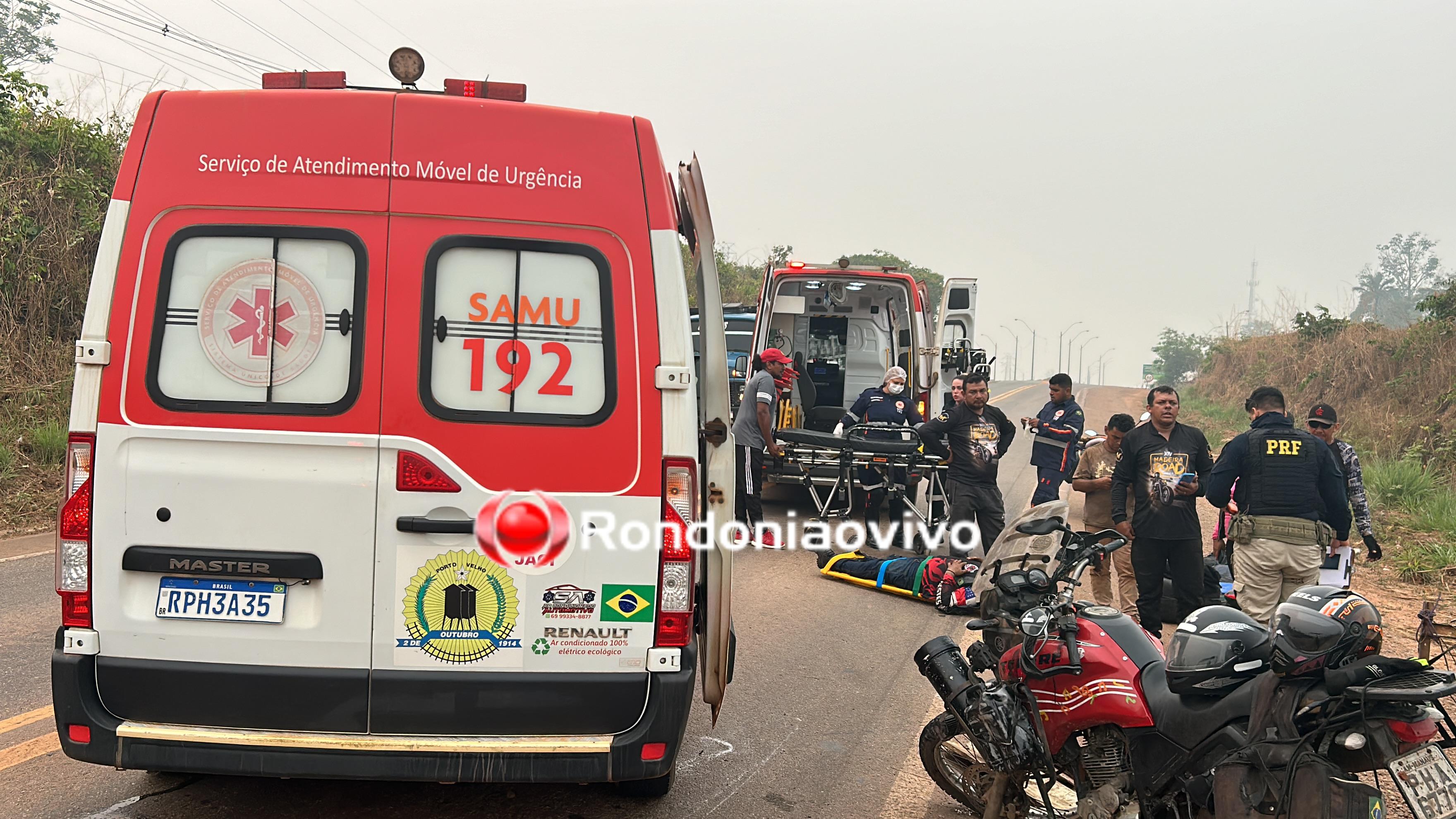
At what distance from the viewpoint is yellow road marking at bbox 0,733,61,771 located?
4074 millimetres

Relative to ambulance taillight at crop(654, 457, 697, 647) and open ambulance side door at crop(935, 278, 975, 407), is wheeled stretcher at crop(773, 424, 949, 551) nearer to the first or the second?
open ambulance side door at crop(935, 278, 975, 407)

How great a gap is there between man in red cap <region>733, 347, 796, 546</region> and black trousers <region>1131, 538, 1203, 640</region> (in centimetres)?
383

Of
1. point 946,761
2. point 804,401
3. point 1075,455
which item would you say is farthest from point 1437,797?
point 804,401

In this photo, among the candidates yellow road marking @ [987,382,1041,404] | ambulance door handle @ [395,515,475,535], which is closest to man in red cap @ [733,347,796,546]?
ambulance door handle @ [395,515,475,535]

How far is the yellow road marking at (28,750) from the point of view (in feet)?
13.4

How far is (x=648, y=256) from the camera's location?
3.29m

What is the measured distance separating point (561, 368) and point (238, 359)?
968 mm

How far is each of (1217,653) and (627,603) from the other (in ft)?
5.82

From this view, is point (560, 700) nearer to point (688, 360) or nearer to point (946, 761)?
point (688, 360)

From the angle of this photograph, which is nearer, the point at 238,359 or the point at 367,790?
the point at 238,359

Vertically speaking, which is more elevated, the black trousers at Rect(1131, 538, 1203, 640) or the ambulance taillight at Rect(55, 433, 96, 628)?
the ambulance taillight at Rect(55, 433, 96, 628)

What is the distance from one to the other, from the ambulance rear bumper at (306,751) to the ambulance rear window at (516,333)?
1.00 m

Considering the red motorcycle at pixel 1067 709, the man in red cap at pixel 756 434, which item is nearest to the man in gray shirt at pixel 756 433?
the man in red cap at pixel 756 434

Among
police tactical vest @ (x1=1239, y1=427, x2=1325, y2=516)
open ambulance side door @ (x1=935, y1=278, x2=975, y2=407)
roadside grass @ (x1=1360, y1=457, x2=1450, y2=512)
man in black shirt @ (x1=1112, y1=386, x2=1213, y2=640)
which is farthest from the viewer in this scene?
open ambulance side door @ (x1=935, y1=278, x2=975, y2=407)
